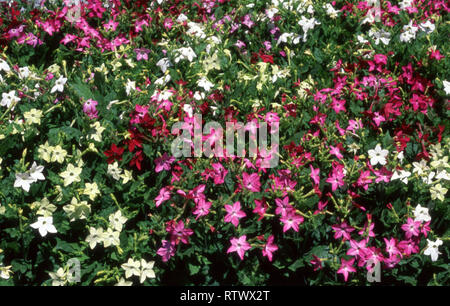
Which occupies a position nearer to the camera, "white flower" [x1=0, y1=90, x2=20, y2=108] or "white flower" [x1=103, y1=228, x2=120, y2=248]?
"white flower" [x1=103, y1=228, x2=120, y2=248]

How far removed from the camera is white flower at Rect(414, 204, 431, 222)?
8.25ft

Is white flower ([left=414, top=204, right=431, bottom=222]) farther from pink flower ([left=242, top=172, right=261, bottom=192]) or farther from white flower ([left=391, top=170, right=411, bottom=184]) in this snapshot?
pink flower ([left=242, top=172, right=261, bottom=192])

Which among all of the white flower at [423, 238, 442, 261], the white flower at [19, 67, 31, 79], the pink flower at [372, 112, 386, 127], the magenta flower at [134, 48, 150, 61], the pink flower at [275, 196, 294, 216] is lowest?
the white flower at [423, 238, 442, 261]

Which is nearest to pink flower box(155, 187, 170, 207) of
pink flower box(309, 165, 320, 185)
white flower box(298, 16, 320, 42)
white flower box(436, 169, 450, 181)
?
pink flower box(309, 165, 320, 185)

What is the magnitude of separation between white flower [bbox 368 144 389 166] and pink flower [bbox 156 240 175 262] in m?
1.34

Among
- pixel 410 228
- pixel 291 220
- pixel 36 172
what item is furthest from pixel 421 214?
pixel 36 172

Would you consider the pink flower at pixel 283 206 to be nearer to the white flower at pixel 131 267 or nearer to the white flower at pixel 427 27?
the white flower at pixel 131 267

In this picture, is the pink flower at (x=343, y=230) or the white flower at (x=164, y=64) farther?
the white flower at (x=164, y=64)

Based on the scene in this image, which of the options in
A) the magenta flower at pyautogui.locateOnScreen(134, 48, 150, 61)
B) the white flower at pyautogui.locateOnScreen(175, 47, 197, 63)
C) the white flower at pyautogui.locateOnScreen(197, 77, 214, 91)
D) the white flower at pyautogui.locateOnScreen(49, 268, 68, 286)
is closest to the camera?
the white flower at pyautogui.locateOnScreen(49, 268, 68, 286)

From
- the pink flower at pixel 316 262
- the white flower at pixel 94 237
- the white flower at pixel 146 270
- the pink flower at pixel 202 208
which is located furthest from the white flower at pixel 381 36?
the white flower at pixel 94 237

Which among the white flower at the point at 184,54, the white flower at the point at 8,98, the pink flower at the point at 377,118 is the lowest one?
the pink flower at the point at 377,118

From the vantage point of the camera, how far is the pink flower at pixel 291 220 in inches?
98.6

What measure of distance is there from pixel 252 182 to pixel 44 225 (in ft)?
4.08

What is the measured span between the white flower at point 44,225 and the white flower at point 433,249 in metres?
2.15
